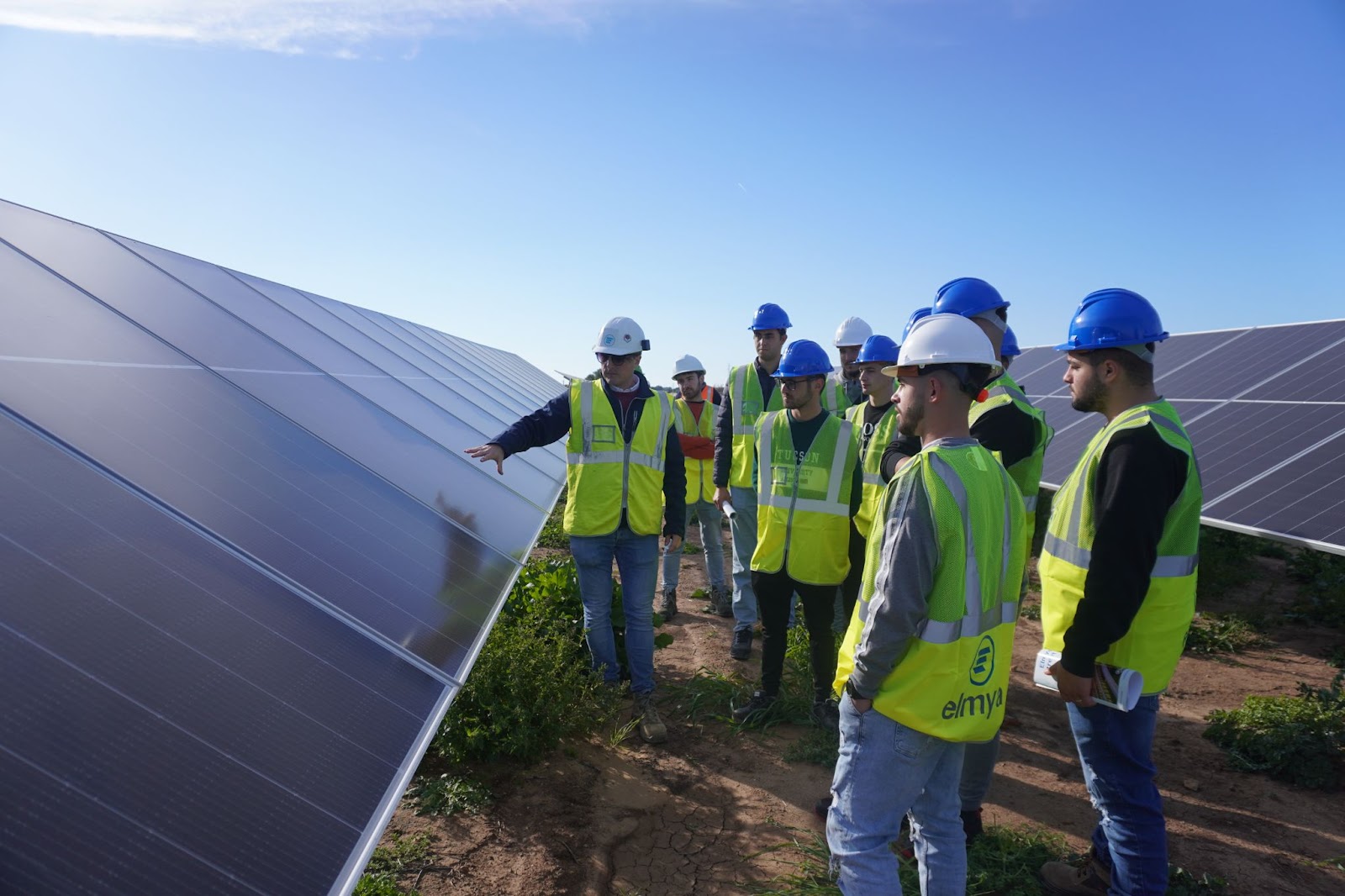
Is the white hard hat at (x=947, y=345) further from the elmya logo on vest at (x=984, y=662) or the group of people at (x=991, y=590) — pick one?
the elmya logo on vest at (x=984, y=662)

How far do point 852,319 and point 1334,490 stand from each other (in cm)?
358

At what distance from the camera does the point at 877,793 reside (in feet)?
8.64

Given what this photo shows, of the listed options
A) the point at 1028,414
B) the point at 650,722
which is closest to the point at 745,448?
the point at 650,722

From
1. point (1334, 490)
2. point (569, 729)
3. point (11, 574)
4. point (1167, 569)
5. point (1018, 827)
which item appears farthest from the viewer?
point (1334, 490)

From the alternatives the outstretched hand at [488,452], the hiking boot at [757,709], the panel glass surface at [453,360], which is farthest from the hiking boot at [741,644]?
the panel glass surface at [453,360]

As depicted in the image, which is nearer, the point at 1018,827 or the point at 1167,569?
the point at 1167,569

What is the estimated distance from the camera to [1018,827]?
4.01 m

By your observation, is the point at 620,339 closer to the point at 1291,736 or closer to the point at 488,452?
the point at 488,452

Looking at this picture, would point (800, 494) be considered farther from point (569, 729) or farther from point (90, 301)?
point (90, 301)

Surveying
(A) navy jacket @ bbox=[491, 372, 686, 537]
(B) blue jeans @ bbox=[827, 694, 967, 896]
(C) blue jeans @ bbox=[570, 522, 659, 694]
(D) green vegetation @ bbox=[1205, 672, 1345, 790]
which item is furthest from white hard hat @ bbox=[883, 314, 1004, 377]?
(D) green vegetation @ bbox=[1205, 672, 1345, 790]

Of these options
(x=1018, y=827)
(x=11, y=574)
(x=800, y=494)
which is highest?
(x=800, y=494)

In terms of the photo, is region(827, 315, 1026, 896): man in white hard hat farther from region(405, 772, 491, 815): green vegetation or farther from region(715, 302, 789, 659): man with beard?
region(715, 302, 789, 659): man with beard

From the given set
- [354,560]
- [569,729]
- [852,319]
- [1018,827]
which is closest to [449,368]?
[852,319]

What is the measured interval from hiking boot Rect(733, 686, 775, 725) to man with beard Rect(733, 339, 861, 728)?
12 millimetres
